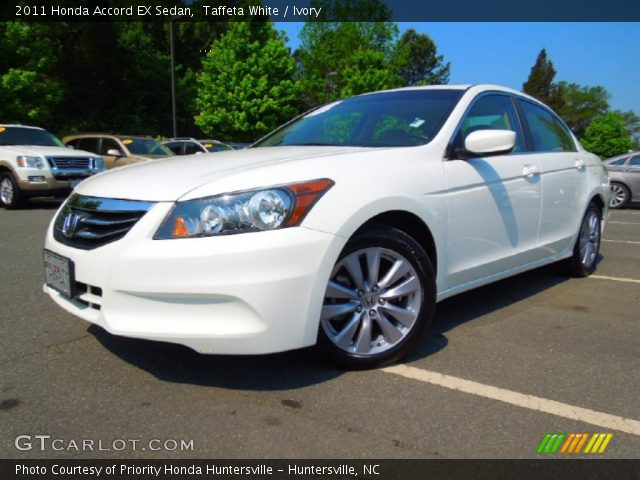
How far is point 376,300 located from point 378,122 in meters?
1.34

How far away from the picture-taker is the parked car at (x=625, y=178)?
12.9 m

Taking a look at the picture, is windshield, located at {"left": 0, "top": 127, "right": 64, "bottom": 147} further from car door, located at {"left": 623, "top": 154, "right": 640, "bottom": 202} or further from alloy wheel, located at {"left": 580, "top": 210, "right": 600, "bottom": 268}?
car door, located at {"left": 623, "top": 154, "right": 640, "bottom": 202}

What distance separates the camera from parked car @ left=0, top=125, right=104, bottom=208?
33.6ft

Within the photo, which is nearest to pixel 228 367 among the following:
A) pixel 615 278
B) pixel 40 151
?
pixel 615 278

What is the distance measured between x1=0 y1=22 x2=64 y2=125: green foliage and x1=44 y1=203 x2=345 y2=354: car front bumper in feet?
72.7

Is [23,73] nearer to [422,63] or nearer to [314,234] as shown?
[314,234]

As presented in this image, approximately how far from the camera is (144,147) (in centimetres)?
1438

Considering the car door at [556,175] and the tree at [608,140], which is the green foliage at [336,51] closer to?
the tree at [608,140]

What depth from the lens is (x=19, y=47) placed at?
21344 mm

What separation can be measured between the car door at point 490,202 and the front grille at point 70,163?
8973 mm

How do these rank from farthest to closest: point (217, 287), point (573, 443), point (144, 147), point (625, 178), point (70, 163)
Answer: point (144, 147) → point (625, 178) → point (70, 163) → point (217, 287) → point (573, 443)

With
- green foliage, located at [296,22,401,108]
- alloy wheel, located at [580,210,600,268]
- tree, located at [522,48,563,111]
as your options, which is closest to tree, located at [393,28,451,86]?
tree, located at [522,48,563,111]
